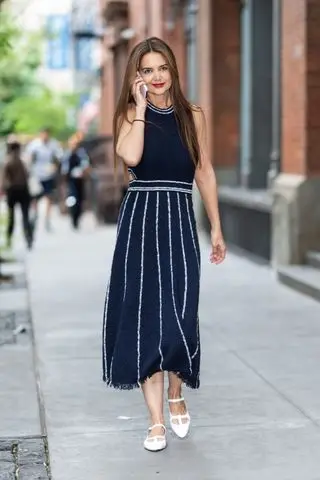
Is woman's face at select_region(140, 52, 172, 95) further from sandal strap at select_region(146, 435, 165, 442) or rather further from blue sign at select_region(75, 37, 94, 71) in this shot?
blue sign at select_region(75, 37, 94, 71)

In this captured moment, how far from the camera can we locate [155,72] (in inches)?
205

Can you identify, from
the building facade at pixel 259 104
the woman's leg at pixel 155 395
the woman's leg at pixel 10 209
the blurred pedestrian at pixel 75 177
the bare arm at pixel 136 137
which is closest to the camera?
the bare arm at pixel 136 137

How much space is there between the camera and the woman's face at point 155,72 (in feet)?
17.1

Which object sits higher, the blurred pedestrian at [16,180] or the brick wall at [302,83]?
the brick wall at [302,83]

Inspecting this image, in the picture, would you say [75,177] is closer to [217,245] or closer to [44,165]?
[44,165]

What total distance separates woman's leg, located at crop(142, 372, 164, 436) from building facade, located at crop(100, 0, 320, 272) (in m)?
6.91

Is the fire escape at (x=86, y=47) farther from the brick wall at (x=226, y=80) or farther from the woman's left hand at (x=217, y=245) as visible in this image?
the woman's left hand at (x=217, y=245)

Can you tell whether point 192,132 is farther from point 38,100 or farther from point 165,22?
point 38,100

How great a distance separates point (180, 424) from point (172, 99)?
165 centimetres

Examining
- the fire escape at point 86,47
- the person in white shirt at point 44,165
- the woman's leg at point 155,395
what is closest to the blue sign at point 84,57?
the fire escape at point 86,47

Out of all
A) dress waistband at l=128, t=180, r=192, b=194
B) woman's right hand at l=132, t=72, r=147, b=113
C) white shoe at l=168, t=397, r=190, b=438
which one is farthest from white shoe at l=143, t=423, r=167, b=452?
woman's right hand at l=132, t=72, r=147, b=113

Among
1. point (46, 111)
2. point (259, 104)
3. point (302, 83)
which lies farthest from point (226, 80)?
point (46, 111)

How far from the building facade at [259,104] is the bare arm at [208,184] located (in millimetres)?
6601

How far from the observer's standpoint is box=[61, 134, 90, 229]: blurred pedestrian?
22.0m
